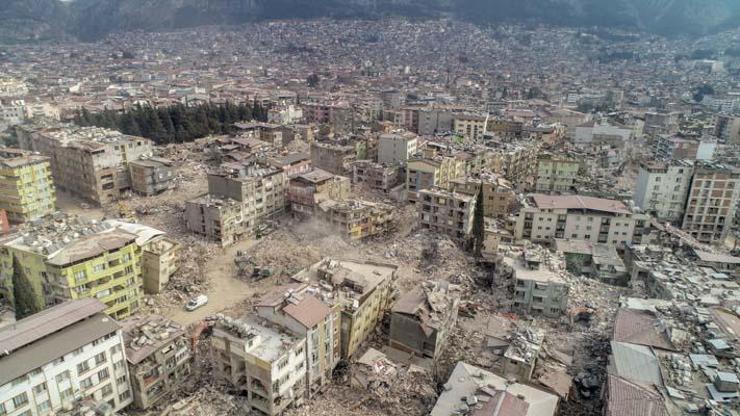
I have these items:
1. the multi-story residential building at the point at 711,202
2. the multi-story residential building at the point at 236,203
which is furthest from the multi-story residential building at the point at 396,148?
the multi-story residential building at the point at 711,202

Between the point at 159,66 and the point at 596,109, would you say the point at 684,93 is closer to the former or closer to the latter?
the point at 596,109

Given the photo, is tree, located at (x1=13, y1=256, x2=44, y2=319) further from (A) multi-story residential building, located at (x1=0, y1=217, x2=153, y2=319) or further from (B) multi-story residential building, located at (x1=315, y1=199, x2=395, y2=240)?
(B) multi-story residential building, located at (x1=315, y1=199, x2=395, y2=240)

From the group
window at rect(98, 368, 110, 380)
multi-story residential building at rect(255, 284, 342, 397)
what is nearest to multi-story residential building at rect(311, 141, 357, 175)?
multi-story residential building at rect(255, 284, 342, 397)

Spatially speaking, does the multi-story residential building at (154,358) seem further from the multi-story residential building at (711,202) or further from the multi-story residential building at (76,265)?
the multi-story residential building at (711,202)

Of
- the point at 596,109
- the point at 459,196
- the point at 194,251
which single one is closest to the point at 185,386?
the point at 194,251

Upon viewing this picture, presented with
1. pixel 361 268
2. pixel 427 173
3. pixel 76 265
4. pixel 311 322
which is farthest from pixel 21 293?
pixel 427 173
